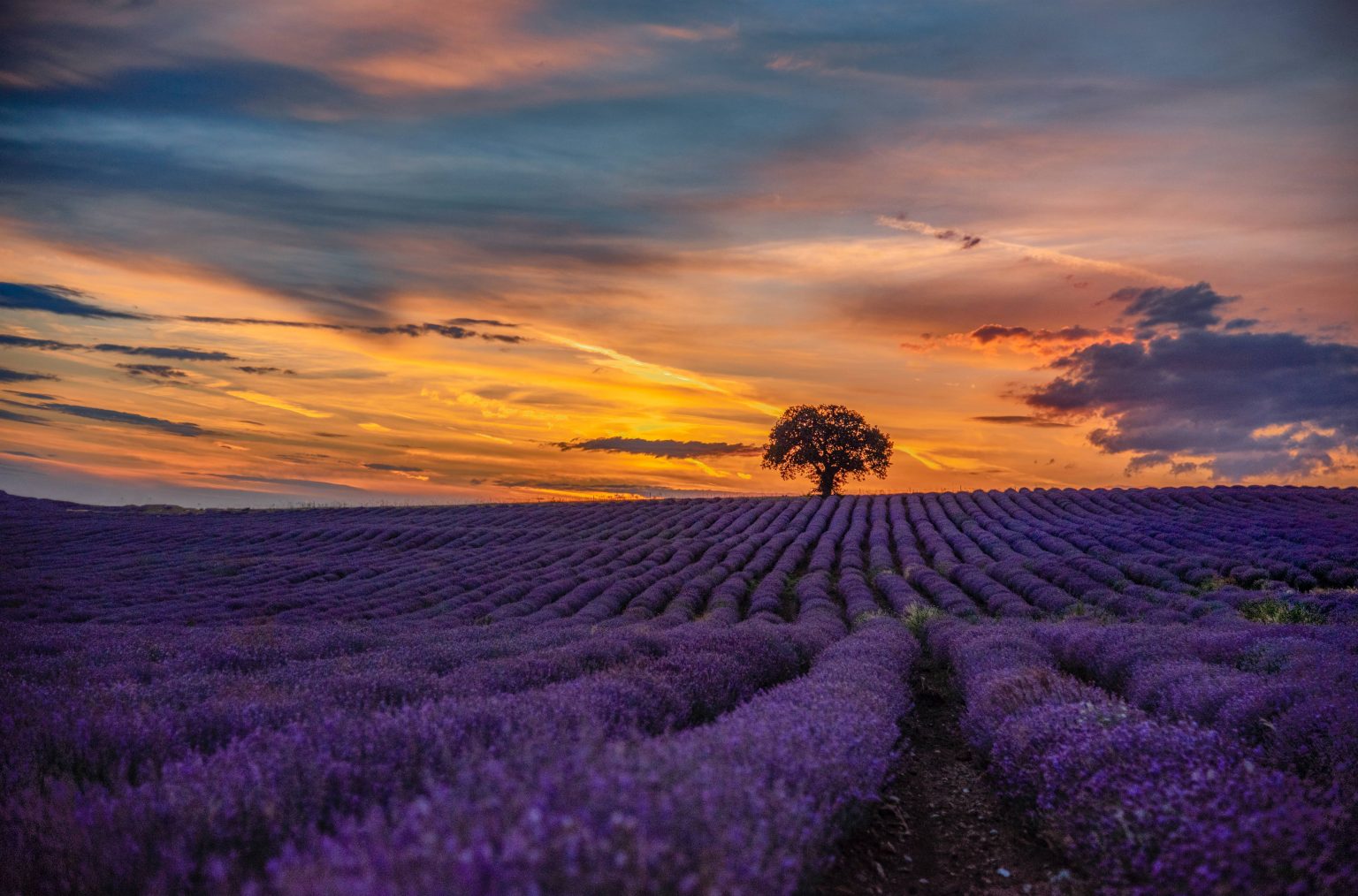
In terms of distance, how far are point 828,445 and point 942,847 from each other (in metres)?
44.8

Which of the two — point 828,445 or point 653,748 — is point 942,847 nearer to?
point 653,748

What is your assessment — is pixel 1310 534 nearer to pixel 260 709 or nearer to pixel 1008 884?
pixel 1008 884

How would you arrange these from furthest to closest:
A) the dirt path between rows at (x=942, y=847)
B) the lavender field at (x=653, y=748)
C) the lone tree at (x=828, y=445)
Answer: the lone tree at (x=828, y=445) < the dirt path between rows at (x=942, y=847) < the lavender field at (x=653, y=748)

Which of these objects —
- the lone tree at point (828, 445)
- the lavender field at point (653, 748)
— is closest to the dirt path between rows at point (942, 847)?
the lavender field at point (653, 748)

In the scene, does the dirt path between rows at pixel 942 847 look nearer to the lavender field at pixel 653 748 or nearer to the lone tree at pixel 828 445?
the lavender field at pixel 653 748

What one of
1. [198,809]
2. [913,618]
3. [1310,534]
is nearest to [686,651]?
[198,809]

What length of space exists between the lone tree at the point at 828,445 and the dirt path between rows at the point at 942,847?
4264cm

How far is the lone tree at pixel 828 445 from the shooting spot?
49.2m

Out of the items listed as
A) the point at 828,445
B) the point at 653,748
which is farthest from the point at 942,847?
the point at 828,445

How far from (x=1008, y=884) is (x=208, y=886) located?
415 centimetres

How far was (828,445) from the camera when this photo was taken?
49125mm

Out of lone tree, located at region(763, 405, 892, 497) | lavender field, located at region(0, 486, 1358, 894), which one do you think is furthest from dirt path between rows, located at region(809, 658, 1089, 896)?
lone tree, located at region(763, 405, 892, 497)

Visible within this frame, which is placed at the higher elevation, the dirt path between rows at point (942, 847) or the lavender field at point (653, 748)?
the lavender field at point (653, 748)

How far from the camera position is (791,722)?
4.48 m
